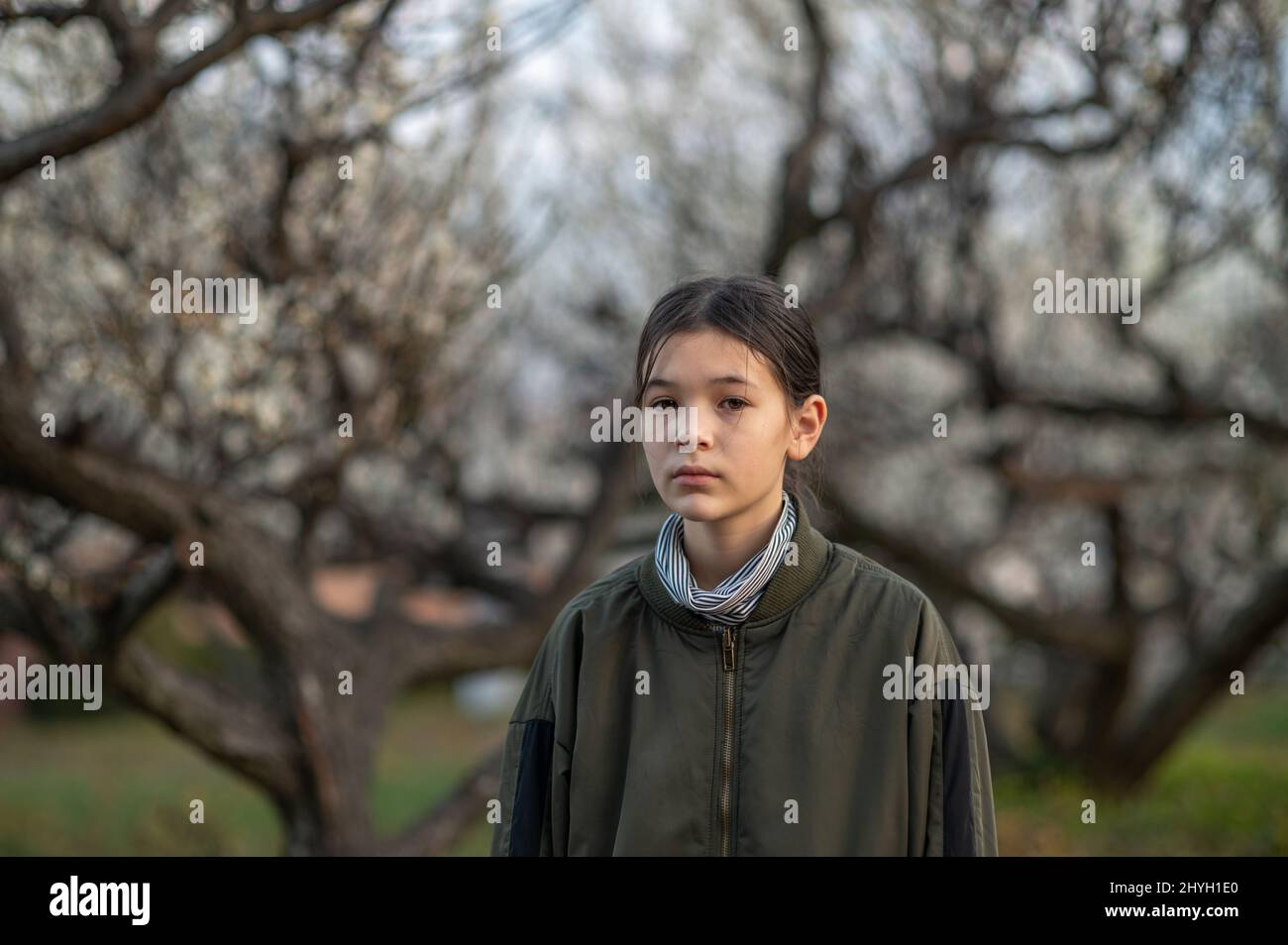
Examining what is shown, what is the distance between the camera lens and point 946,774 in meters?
1.96

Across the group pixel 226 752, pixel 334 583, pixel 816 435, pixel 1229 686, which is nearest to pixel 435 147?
pixel 226 752

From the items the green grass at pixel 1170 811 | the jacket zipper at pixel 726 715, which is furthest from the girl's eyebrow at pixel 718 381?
the green grass at pixel 1170 811

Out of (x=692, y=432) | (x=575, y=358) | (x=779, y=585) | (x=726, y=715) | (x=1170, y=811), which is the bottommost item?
(x=1170, y=811)

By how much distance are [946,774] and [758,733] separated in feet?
0.95

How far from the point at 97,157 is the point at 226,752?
9.00ft

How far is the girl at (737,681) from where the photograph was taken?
6.39ft

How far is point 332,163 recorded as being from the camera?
562 centimetres

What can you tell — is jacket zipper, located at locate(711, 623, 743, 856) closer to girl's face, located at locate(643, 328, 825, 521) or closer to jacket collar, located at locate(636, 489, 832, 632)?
jacket collar, located at locate(636, 489, 832, 632)

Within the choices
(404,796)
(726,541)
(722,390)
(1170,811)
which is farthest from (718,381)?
(404,796)

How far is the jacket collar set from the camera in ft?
6.72

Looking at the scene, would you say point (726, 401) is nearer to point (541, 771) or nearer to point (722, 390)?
point (722, 390)

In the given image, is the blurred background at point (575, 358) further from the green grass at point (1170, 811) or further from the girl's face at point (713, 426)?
the girl's face at point (713, 426)

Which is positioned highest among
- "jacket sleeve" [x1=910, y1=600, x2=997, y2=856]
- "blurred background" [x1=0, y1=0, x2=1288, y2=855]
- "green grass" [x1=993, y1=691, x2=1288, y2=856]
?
"blurred background" [x1=0, y1=0, x2=1288, y2=855]

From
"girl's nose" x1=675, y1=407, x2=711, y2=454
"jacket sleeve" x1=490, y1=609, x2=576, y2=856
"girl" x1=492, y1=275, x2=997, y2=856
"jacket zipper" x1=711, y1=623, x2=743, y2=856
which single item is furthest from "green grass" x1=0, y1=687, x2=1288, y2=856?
"girl's nose" x1=675, y1=407, x2=711, y2=454
